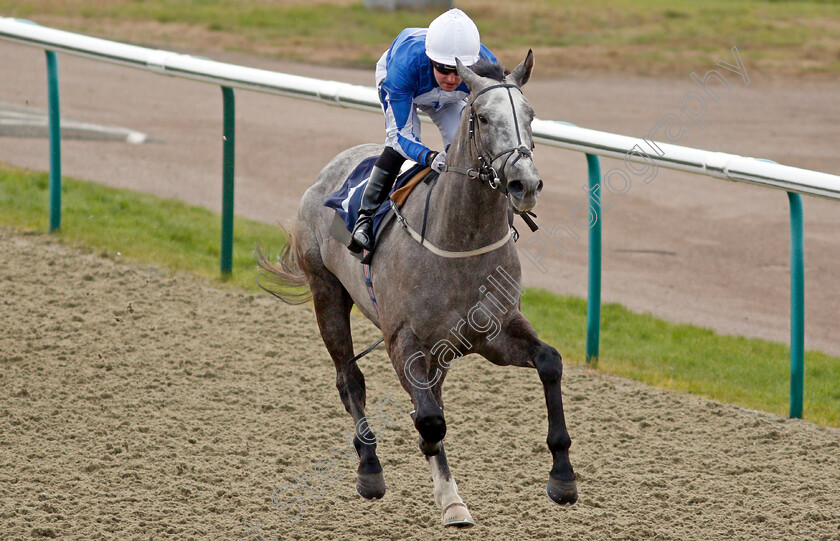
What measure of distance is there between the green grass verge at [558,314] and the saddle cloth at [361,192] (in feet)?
7.56

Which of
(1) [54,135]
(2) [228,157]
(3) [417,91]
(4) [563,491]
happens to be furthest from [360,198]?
(1) [54,135]

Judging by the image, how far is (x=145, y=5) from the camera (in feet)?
64.0

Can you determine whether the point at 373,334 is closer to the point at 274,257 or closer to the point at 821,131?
the point at 274,257

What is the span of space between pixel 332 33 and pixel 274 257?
1045cm

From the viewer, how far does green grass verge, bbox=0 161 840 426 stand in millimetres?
6516

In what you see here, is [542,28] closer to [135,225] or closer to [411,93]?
[135,225]

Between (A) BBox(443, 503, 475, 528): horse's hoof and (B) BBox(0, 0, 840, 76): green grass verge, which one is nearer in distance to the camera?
(A) BBox(443, 503, 475, 528): horse's hoof

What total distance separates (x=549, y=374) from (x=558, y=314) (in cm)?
357

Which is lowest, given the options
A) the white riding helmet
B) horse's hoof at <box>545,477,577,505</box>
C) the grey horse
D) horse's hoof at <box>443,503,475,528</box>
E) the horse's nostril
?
horse's hoof at <box>443,503,475,528</box>

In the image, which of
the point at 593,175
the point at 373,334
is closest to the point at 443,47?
the point at 593,175

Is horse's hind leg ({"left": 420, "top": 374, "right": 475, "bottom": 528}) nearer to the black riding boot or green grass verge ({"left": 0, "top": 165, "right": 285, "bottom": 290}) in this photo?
the black riding boot

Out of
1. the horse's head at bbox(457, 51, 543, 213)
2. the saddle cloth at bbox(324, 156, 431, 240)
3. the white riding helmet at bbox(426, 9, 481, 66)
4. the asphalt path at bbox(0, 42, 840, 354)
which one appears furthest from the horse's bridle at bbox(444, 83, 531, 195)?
the asphalt path at bbox(0, 42, 840, 354)

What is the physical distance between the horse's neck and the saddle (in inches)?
11.4

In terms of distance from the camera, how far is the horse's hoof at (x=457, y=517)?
4.38 meters
